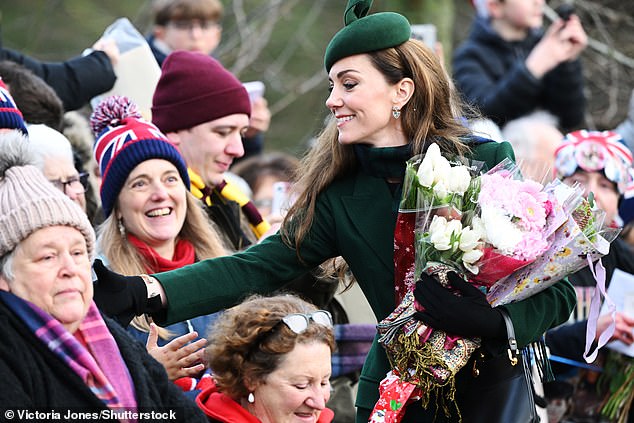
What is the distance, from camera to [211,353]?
14.5ft

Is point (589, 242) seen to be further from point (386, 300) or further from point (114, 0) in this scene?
point (114, 0)

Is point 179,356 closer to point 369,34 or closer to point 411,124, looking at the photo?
point 411,124

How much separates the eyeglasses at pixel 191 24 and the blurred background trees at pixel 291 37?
264cm

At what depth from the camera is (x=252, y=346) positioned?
439 cm

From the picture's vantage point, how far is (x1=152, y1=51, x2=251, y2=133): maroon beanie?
5.95m

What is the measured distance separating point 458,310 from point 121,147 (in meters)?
1.93

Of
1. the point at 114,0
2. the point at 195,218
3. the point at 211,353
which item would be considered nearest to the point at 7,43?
the point at 114,0

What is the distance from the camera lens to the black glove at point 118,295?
13.3 feet

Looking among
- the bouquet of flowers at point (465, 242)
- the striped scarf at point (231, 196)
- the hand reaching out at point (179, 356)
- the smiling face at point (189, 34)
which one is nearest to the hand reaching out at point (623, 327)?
the striped scarf at point (231, 196)

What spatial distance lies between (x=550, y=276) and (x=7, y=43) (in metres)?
8.33

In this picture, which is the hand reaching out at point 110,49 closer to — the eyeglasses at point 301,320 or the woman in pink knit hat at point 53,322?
the eyeglasses at point 301,320

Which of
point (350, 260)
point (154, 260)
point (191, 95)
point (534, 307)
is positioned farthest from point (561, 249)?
point (191, 95)

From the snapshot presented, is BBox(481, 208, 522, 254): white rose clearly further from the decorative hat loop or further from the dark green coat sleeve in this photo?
the decorative hat loop

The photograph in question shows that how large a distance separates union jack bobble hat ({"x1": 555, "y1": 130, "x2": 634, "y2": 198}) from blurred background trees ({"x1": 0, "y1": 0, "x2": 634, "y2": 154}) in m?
3.41
